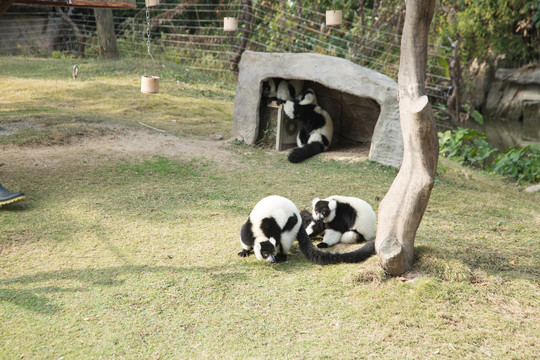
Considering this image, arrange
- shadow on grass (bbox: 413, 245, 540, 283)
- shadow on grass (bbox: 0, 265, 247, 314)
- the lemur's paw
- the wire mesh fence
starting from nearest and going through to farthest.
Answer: shadow on grass (bbox: 0, 265, 247, 314) < shadow on grass (bbox: 413, 245, 540, 283) < the lemur's paw < the wire mesh fence

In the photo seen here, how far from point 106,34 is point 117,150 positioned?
Answer: 875 centimetres

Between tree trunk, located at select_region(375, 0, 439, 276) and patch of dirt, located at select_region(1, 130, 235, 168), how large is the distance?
12.3 ft

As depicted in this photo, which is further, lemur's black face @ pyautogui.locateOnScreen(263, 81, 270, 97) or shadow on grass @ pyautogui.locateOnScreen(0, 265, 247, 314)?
lemur's black face @ pyautogui.locateOnScreen(263, 81, 270, 97)

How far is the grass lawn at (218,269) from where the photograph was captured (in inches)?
128

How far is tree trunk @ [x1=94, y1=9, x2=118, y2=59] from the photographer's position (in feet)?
46.4

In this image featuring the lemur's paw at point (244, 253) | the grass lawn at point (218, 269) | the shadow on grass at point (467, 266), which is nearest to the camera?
the grass lawn at point (218, 269)

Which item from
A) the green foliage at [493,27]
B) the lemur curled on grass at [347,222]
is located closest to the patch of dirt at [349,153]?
the lemur curled on grass at [347,222]

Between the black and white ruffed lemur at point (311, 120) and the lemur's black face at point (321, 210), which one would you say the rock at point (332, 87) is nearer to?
the black and white ruffed lemur at point (311, 120)

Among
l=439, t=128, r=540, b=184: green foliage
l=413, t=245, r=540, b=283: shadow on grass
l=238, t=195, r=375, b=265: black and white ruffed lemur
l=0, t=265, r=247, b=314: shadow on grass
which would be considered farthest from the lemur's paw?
l=439, t=128, r=540, b=184: green foliage

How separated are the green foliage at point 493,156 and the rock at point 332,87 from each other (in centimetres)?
241

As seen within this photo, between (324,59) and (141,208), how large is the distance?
11.5ft

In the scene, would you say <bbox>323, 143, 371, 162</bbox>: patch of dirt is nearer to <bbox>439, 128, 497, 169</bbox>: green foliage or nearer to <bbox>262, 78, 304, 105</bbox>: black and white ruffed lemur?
<bbox>262, 78, 304, 105</bbox>: black and white ruffed lemur

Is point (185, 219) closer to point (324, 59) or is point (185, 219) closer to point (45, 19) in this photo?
point (324, 59)

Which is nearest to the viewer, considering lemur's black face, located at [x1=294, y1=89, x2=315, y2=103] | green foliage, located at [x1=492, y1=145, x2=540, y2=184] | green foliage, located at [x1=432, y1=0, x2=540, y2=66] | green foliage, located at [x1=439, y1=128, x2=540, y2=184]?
lemur's black face, located at [x1=294, y1=89, x2=315, y2=103]
